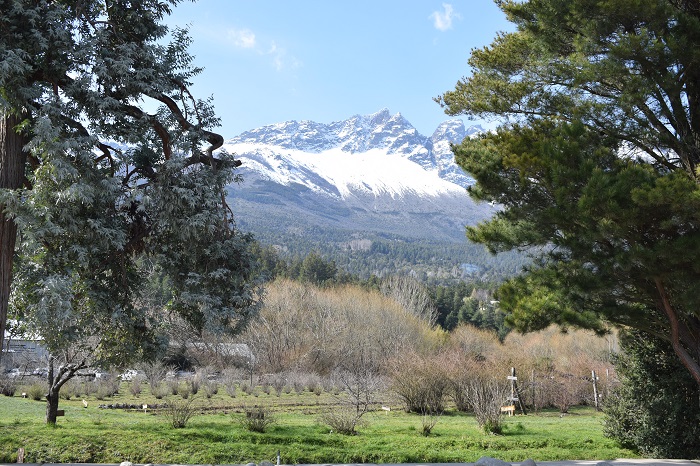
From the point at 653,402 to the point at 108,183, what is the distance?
8.94 m

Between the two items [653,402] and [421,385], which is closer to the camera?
[653,402]

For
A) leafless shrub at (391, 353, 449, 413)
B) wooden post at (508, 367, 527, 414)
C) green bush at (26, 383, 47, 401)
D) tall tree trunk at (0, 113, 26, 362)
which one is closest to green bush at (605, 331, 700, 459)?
tall tree trunk at (0, 113, 26, 362)

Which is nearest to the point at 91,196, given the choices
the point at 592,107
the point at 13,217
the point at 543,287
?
the point at 13,217

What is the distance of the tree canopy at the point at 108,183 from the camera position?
244 inches

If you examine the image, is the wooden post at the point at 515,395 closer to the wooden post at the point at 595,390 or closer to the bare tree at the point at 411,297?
the wooden post at the point at 595,390

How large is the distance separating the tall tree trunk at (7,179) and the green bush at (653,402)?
953cm

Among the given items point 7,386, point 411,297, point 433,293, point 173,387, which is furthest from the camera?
point 433,293

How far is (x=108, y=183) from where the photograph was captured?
255 inches

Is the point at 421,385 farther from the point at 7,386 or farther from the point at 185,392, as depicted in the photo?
the point at 7,386

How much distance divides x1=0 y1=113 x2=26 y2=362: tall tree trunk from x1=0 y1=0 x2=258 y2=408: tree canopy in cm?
1

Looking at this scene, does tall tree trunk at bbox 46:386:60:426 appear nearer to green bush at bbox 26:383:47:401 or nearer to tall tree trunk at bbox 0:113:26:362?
tall tree trunk at bbox 0:113:26:362

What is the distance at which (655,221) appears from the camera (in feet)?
23.7

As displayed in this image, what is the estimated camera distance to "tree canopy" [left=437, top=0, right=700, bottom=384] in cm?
701

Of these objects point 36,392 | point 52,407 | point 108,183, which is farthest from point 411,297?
point 108,183
